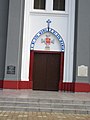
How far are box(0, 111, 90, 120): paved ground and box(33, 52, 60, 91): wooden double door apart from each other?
648 centimetres

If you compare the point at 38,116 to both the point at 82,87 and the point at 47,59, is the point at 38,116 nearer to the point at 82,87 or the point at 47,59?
the point at 82,87

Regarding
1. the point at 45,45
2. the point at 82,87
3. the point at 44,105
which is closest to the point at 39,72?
the point at 45,45

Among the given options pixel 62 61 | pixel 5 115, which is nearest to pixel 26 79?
pixel 62 61

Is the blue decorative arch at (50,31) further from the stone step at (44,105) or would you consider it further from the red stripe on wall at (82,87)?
the stone step at (44,105)

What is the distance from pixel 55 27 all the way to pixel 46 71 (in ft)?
9.43

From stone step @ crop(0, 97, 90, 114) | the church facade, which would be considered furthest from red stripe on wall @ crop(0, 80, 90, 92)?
stone step @ crop(0, 97, 90, 114)

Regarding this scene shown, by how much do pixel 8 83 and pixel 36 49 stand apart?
2.89 m

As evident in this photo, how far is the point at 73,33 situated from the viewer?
1692 centimetres

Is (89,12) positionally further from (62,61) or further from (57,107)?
(57,107)

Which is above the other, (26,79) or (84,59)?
(84,59)

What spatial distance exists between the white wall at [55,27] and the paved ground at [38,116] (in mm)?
6423

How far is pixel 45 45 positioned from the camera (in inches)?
676

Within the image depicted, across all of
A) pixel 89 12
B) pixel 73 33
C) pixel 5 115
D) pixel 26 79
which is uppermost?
pixel 89 12

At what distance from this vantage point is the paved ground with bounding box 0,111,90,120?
945cm
